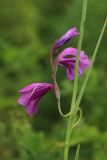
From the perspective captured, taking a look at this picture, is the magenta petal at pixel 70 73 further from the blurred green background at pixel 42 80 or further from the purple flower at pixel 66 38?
the blurred green background at pixel 42 80

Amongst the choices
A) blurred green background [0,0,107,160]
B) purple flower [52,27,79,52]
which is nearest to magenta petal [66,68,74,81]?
purple flower [52,27,79,52]

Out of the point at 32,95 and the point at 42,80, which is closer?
the point at 32,95

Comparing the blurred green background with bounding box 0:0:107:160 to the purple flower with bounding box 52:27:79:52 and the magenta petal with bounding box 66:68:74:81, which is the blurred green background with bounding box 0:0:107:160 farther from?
the purple flower with bounding box 52:27:79:52

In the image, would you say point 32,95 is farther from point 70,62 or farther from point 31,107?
point 70,62

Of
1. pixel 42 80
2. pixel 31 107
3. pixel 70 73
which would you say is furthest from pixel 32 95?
pixel 42 80

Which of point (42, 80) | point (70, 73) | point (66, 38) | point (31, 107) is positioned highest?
point (66, 38)

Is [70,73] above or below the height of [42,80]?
above

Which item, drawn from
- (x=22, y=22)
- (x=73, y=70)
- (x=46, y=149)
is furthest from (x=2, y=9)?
(x=73, y=70)

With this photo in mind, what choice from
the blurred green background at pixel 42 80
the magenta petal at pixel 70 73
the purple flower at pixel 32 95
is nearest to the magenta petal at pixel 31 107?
the purple flower at pixel 32 95
